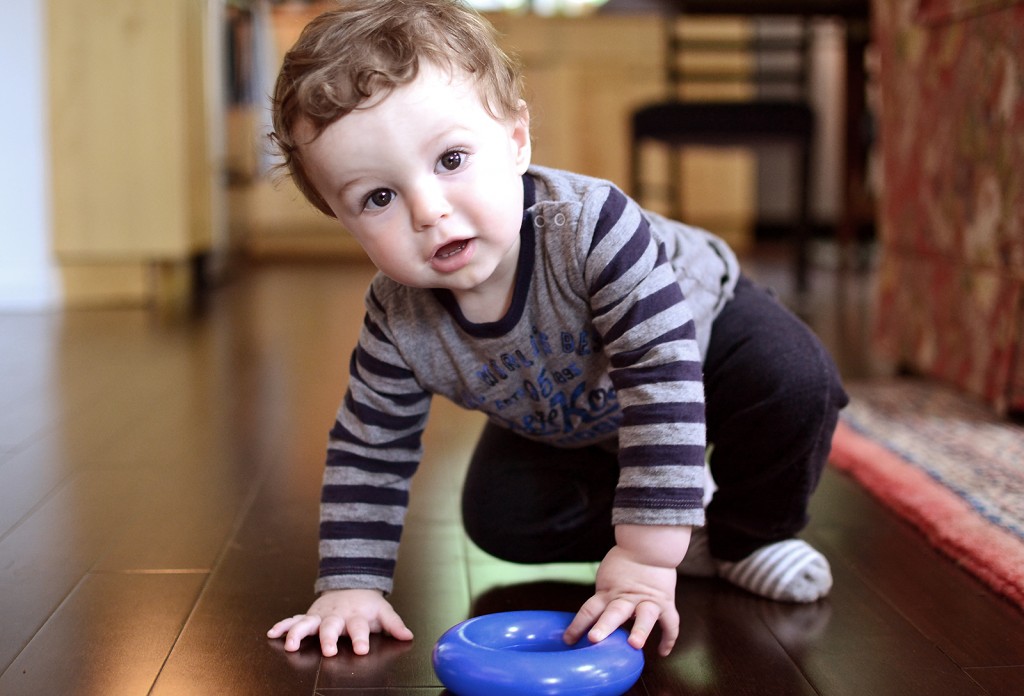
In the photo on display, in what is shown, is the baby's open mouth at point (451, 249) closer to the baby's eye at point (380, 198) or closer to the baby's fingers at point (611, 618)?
the baby's eye at point (380, 198)

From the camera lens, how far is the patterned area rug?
99 centimetres

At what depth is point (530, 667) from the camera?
681 millimetres

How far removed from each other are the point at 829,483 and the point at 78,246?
7.16 ft

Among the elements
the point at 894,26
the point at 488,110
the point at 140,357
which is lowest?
the point at 140,357

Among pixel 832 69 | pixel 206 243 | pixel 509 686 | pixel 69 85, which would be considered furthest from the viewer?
pixel 832 69

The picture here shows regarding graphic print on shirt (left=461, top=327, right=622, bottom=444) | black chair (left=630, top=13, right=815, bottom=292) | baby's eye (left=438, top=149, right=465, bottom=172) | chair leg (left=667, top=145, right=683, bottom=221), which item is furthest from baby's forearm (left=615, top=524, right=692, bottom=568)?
chair leg (left=667, top=145, right=683, bottom=221)

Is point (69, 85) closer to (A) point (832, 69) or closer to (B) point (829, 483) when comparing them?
(B) point (829, 483)

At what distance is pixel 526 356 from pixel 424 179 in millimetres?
193

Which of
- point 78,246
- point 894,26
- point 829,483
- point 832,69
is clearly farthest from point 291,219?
point 829,483

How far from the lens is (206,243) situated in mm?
3145

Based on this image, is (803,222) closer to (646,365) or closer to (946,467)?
(946,467)

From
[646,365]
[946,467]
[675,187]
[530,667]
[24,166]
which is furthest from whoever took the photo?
[675,187]

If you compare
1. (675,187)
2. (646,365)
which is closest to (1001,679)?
(646,365)

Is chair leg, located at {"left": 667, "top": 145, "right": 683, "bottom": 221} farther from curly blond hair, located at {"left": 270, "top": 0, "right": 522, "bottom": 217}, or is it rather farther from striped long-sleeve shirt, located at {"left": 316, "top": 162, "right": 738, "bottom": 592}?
curly blond hair, located at {"left": 270, "top": 0, "right": 522, "bottom": 217}
